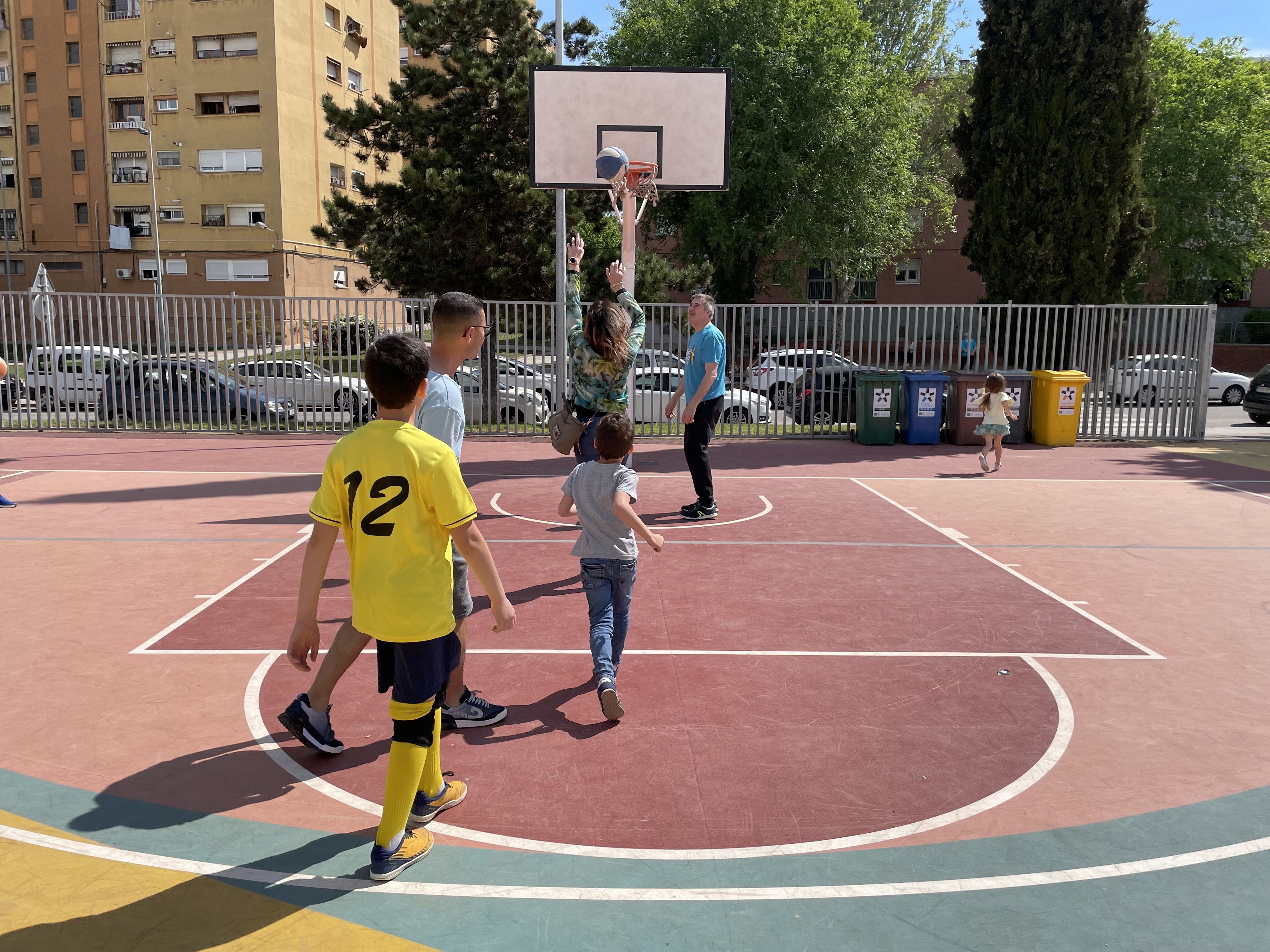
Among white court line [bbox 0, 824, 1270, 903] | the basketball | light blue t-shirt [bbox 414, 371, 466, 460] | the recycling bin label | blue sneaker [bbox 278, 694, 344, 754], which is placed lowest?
white court line [bbox 0, 824, 1270, 903]

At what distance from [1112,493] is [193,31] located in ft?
153

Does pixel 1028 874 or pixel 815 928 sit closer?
pixel 815 928

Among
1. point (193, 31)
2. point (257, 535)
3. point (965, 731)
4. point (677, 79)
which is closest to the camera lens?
point (965, 731)

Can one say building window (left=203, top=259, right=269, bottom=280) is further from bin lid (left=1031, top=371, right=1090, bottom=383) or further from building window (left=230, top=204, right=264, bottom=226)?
bin lid (left=1031, top=371, right=1090, bottom=383)

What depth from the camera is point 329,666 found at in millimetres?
4578

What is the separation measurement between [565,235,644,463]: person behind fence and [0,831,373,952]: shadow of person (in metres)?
3.63

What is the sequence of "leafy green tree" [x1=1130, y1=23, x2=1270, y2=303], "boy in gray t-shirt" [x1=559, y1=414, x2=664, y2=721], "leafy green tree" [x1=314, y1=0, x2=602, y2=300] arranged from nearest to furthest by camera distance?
"boy in gray t-shirt" [x1=559, y1=414, x2=664, y2=721] < "leafy green tree" [x1=314, y1=0, x2=602, y2=300] < "leafy green tree" [x1=1130, y1=23, x2=1270, y2=303]

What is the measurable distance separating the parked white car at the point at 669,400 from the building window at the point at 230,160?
3389cm

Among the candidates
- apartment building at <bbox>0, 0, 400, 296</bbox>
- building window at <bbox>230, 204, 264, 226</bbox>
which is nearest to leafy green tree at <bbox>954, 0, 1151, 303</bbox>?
apartment building at <bbox>0, 0, 400, 296</bbox>

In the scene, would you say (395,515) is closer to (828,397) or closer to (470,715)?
(470,715)

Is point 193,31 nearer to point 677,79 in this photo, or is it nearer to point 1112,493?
point 677,79

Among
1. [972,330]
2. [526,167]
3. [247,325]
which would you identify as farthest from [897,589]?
[526,167]

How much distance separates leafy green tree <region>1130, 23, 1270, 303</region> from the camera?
36.7 m

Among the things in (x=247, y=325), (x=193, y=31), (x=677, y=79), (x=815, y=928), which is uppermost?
(x=193, y=31)
